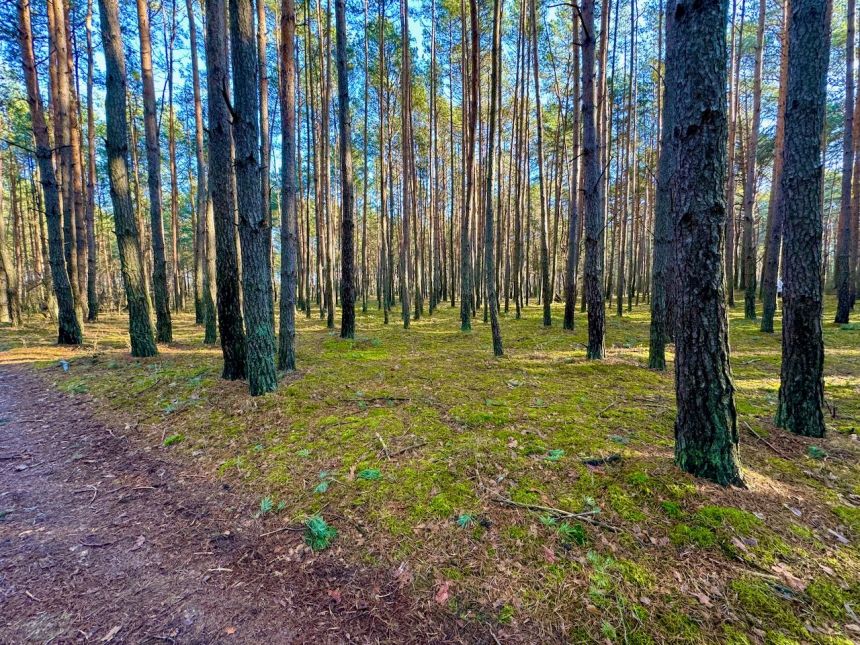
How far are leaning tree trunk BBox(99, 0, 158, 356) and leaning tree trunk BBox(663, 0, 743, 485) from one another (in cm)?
941

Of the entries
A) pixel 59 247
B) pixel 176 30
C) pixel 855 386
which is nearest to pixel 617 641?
pixel 855 386

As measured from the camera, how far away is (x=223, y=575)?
7.73 ft

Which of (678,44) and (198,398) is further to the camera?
(198,398)

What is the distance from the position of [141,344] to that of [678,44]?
393 inches

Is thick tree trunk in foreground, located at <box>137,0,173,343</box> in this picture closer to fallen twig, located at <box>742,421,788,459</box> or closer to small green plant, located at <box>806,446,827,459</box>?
fallen twig, located at <box>742,421,788,459</box>

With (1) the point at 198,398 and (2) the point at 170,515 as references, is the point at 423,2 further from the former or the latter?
(2) the point at 170,515

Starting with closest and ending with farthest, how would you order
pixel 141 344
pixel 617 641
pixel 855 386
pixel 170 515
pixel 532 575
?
pixel 617 641 < pixel 532 575 < pixel 170 515 < pixel 855 386 < pixel 141 344

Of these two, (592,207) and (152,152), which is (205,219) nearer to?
(152,152)

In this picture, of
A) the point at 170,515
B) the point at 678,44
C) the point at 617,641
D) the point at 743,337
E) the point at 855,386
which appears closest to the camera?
the point at 617,641

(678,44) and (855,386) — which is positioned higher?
(678,44)

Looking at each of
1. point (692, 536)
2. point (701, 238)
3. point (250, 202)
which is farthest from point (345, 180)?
point (692, 536)

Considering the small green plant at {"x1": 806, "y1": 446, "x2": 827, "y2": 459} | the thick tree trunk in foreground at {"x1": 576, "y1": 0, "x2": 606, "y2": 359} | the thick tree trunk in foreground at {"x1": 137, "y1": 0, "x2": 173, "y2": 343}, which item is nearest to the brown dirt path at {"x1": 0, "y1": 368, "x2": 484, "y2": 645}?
the small green plant at {"x1": 806, "y1": 446, "x2": 827, "y2": 459}

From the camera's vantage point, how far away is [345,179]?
9.22 meters

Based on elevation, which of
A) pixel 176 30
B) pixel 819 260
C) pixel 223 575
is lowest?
pixel 223 575
